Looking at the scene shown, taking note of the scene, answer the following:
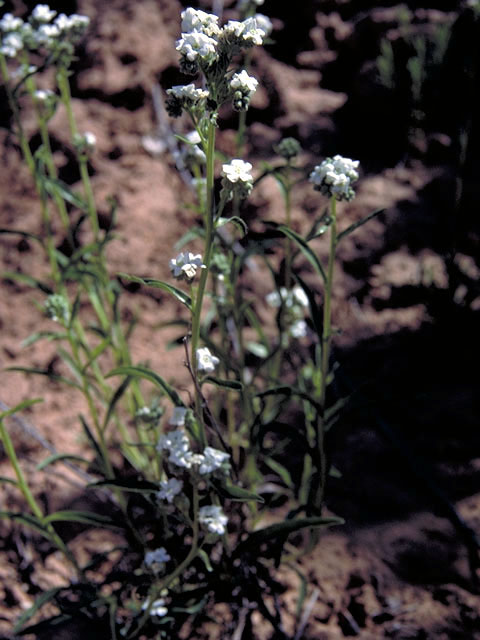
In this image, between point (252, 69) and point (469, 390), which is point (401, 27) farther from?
point (469, 390)

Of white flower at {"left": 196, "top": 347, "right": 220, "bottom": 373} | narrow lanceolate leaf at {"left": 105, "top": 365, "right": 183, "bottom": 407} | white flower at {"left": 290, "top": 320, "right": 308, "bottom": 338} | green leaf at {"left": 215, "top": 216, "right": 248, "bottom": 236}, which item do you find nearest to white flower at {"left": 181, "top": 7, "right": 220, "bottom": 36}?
green leaf at {"left": 215, "top": 216, "right": 248, "bottom": 236}

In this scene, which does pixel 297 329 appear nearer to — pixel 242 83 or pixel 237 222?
pixel 237 222

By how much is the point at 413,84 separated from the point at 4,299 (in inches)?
126

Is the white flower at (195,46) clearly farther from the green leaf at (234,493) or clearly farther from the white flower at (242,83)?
the green leaf at (234,493)

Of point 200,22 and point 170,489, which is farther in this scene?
point 170,489

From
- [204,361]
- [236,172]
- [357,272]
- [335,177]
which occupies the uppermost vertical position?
[357,272]

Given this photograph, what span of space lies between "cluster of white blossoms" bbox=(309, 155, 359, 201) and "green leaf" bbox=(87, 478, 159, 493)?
1.04 m

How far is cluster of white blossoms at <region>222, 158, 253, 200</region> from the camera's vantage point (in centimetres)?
147

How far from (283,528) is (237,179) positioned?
3.49 ft

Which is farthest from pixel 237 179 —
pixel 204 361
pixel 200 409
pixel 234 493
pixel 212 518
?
pixel 212 518

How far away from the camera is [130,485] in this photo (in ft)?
A: 5.85

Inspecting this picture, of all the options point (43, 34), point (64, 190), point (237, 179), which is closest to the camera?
point (237, 179)

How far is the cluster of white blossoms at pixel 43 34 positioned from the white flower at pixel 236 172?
1.36m

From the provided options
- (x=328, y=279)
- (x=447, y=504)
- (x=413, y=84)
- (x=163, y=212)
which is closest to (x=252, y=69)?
(x=413, y=84)
